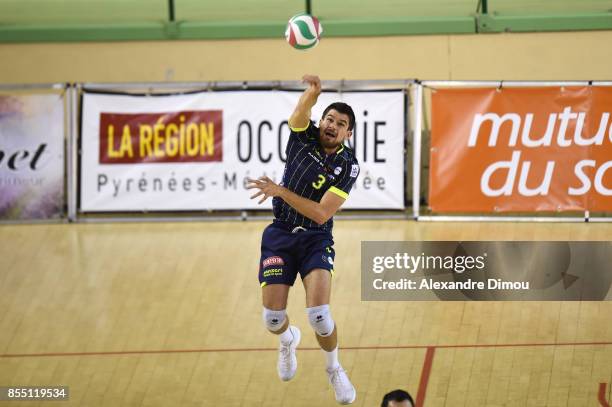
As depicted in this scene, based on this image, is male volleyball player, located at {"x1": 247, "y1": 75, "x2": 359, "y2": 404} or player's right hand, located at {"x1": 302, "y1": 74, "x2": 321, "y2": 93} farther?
male volleyball player, located at {"x1": 247, "y1": 75, "x2": 359, "y2": 404}

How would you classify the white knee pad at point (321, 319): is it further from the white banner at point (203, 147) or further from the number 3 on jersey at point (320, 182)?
the white banner at point (203, 147)

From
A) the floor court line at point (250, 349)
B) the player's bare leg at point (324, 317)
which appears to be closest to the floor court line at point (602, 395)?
the floor court line at point (250, 349)

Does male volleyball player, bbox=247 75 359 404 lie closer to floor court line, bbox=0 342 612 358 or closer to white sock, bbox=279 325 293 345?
white sock, bbox=279 325 293 345

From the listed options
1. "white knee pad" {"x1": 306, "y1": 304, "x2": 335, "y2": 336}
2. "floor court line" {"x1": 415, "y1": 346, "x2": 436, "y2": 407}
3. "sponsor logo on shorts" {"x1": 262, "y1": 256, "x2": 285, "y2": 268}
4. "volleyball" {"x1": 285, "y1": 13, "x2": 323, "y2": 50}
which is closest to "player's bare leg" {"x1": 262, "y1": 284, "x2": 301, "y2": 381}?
"sponsor logo on shorts" {"x1": 262, "y1": 256, "x2": 285, "y2": 268}

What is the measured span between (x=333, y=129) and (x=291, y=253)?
48.9 inches

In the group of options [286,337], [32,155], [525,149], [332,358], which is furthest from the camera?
[32,155]

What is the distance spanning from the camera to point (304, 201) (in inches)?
371

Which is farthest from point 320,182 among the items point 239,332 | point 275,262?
point 239,332

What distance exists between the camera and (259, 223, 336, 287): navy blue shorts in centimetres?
993

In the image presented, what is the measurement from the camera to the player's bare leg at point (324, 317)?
9711 mm

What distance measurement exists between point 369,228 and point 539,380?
168 inches

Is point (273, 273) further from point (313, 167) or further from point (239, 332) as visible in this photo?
point (239, 332)

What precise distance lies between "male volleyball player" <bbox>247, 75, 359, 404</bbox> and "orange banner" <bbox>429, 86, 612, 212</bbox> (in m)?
5.65

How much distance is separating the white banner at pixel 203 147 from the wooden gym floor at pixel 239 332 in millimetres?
618
